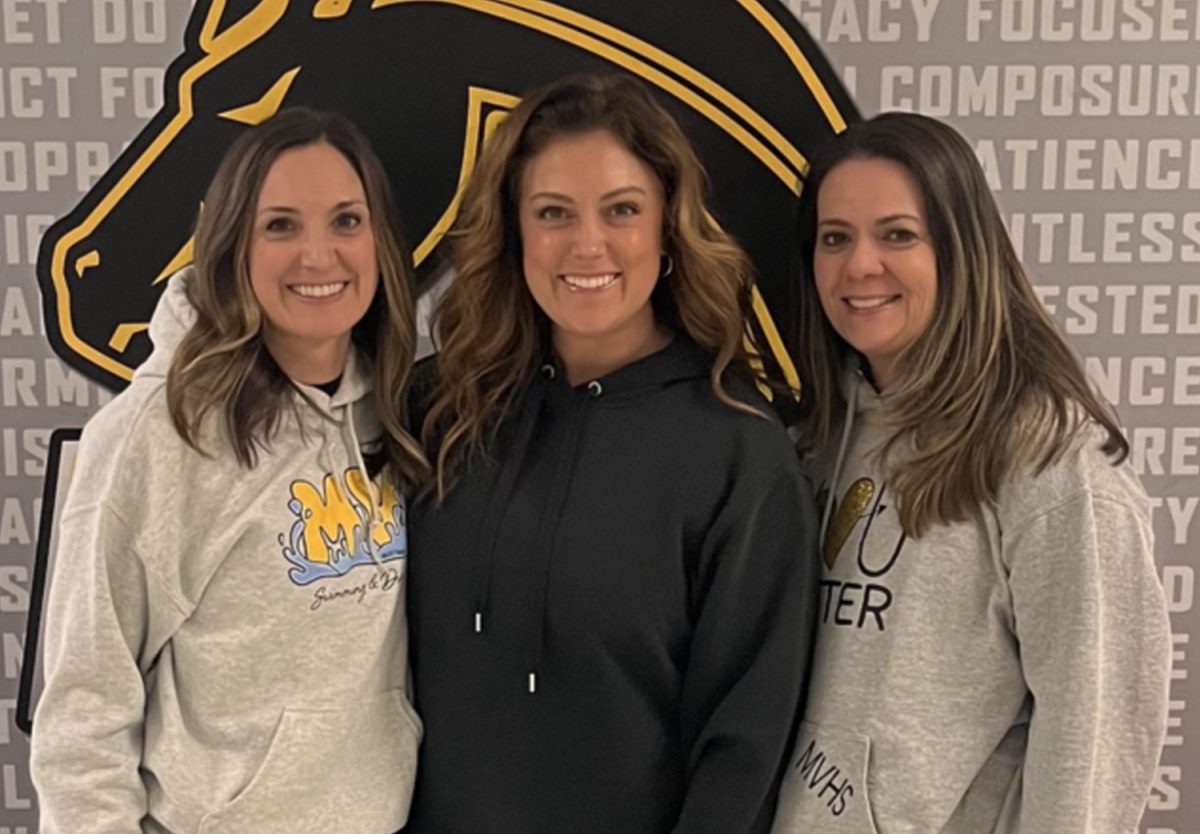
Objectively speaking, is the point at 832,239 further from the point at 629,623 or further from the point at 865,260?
the point at 629,623

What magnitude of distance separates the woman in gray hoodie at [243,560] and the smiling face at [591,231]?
0.22 meters

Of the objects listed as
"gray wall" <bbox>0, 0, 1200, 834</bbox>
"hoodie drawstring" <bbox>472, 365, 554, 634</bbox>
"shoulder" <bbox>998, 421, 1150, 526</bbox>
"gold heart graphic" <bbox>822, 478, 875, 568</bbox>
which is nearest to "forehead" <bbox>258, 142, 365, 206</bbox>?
"hoodie drawstring" <bbox>472, 365, 554, 634</bbox>

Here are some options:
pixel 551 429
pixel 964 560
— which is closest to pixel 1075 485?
pixel 964 560

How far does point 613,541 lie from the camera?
149 cm

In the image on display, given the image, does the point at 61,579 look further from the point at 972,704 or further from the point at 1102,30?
the point at 1102,30

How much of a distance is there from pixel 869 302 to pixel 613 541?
434 millimetres

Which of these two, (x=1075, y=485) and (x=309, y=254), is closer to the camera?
(x=1075, y=485)

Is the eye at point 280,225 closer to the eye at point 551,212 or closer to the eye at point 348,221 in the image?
the eye at point 348,221

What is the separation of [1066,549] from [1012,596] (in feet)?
0.29

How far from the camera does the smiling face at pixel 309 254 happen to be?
148cm

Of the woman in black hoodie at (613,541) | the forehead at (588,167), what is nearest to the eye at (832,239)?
the woman in black hoodie at (613,541)

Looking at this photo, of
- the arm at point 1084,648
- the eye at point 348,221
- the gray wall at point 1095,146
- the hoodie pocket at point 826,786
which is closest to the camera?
the arm at point 1084,648

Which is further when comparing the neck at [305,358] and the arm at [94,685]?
the neck at [305,358]

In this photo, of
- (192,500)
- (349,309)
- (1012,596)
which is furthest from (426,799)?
(1012,596)
